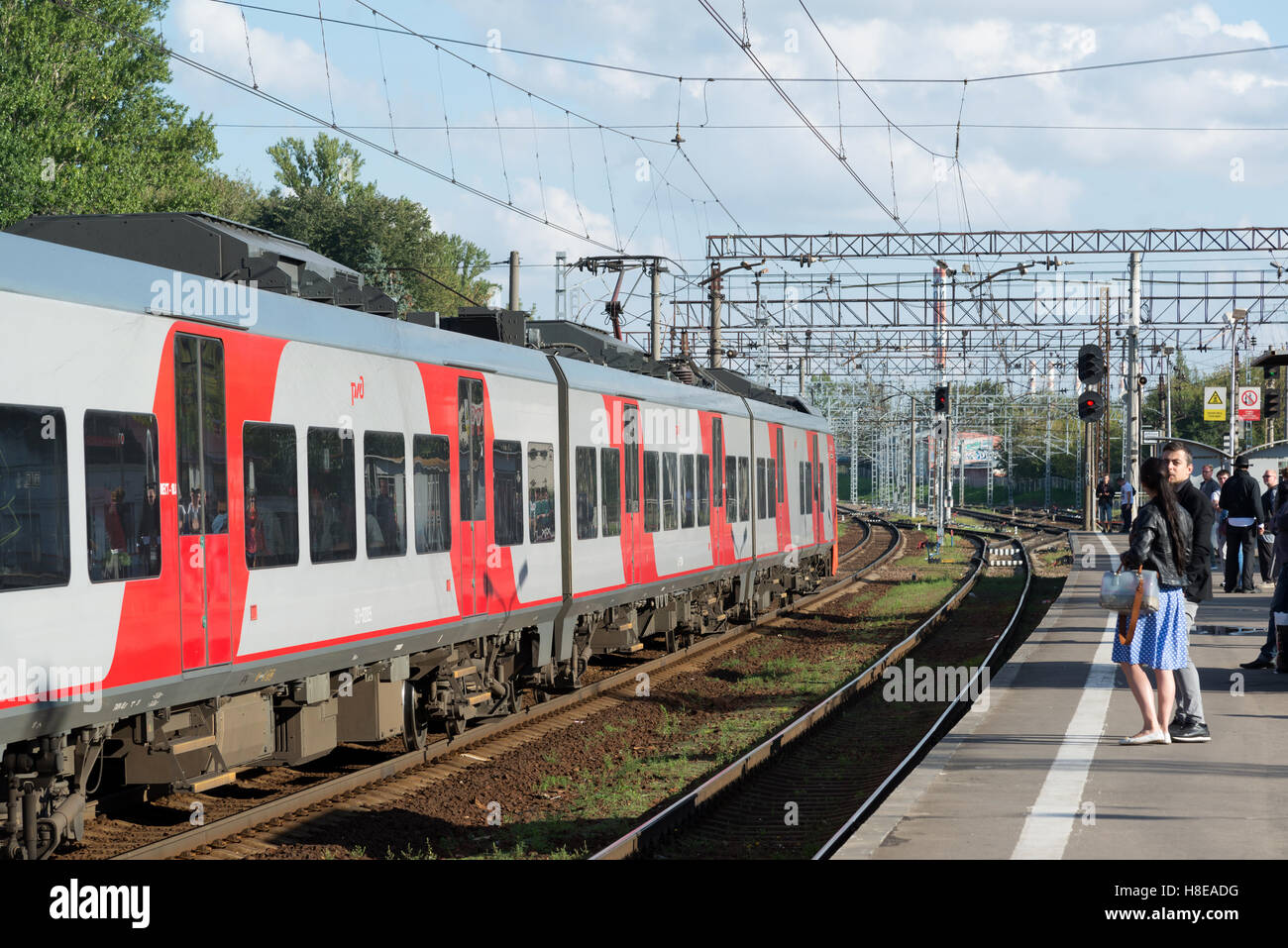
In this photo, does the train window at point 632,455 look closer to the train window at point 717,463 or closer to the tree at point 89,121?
the train window at point 717,463

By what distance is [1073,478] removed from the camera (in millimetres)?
95438

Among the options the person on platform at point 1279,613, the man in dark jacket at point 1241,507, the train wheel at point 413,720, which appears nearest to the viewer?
the train wheel at point 413,720

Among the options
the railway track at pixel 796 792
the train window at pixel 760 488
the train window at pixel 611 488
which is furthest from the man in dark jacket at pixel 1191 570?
the train window at pixel 760 488

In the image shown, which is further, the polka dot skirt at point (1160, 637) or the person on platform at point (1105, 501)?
the person on platform at point (1105, 501)

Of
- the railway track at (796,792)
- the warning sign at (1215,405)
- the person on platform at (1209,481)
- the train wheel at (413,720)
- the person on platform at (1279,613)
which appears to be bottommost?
the railway track at (796,792)

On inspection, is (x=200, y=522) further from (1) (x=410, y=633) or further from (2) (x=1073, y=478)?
(2) (x=1073, y=478)

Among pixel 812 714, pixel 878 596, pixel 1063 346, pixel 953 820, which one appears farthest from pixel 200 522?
pixel 1063 346

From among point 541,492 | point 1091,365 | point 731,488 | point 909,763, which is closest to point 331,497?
point 541,492

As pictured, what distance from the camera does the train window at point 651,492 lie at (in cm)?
1727

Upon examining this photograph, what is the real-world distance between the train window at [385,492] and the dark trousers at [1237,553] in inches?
467

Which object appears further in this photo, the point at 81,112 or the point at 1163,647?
the point at 81,112

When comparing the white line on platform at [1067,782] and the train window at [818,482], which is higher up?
the train window at [818,482]

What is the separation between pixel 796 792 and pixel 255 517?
4836 mm
